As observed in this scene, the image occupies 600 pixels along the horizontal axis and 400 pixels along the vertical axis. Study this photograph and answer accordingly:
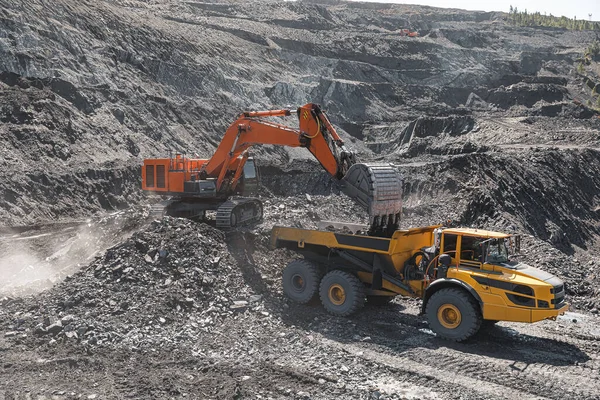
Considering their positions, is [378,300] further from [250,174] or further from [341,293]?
[250,174]

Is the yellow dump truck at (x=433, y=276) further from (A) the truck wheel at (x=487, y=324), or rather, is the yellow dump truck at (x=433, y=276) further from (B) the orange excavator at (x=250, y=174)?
(B) the orange excavator at (x=250, y=174)

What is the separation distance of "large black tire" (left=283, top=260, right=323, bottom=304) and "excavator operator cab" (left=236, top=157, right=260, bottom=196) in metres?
5.18

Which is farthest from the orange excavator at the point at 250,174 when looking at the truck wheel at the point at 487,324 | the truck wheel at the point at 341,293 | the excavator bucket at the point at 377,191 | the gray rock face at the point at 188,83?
the gray rock face at the point at 188,83

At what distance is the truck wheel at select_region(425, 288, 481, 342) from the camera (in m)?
9.44

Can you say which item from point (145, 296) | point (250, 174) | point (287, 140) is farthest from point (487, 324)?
point (250, 174)

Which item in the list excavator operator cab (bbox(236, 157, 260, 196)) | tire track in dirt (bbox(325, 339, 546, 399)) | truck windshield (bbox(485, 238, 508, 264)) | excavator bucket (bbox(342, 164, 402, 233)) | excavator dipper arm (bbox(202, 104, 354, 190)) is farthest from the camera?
excavator operator cab (bbox(236, 157, 260, 196))

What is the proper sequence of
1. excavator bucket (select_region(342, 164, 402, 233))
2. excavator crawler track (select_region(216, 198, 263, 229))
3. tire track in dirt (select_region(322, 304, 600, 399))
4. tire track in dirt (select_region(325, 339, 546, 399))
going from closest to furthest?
tire track in dirt (select_region(325, 339, 546, 399)) < tire track in dirt (select_region(322, 304, 600, 399)) < excavator bucket (select_region(342, 164, 402, 233)) < excavator crawler track (select_region(216, 198, 263, 229))

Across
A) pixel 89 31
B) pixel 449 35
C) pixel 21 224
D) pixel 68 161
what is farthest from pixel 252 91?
pixel 449 35

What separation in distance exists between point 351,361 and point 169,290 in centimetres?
387

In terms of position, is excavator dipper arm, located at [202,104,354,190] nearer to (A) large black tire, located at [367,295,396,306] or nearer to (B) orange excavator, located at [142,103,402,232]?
(B) orange excavator, located at [142,103,402,232]

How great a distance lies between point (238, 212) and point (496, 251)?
24.4ft

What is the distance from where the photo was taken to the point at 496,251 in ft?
32.2

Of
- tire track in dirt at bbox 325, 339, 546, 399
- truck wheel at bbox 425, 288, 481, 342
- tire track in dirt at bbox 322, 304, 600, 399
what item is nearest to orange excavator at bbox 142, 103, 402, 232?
truck wheel at bbox 425, 288, 481, 342

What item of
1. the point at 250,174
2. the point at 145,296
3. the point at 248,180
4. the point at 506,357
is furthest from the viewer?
the point at 250,174
